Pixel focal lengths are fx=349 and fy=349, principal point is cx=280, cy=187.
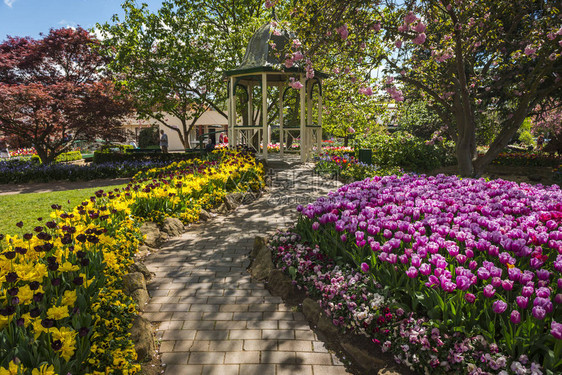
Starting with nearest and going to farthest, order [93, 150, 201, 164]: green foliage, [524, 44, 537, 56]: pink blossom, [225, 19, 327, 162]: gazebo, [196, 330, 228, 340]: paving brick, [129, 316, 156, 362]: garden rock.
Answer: [129, 316, 156, 362]: garden rock, [196, 330, 228, 340]: paving brick, [524, 44, 537, 56]: pink blossom, [225, 19, 327, 162]: gazebo, [93, 150, 201, 164]: green foliage

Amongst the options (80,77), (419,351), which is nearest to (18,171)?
(80,77)

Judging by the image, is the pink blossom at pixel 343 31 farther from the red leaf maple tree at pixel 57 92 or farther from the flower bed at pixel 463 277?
the red leaf maple tree at pixel 57 92

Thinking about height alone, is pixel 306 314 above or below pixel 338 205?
below

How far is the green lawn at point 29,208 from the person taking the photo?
6.25 meters

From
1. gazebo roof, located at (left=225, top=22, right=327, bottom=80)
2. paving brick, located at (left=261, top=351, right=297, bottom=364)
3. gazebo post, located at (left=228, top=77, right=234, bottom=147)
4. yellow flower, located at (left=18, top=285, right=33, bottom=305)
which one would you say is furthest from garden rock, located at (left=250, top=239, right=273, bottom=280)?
gazebo post, located at (left=228, top=77, right=234, bottom=147)

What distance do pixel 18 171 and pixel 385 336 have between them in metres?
15.8

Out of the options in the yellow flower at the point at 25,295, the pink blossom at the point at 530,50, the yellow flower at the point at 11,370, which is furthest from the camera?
the pink blossom at the point at 530,50

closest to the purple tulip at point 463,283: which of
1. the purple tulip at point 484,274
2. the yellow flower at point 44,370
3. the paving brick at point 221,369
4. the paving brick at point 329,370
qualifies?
the purple tulip at point 484,274

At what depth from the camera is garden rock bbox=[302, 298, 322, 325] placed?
11.3 ft

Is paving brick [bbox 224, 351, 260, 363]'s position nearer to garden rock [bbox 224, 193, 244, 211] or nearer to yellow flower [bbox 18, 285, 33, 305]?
yellow flower [bbox 18, 285, 33, 305]

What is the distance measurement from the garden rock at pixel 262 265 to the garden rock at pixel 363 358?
1.55 m

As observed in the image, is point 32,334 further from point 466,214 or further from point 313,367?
point 466,214

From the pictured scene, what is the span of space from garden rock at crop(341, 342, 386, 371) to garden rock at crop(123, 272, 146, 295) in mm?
2217

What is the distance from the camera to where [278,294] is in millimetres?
3975
